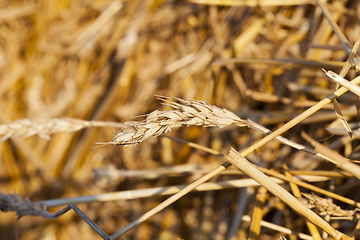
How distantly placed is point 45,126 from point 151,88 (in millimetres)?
533

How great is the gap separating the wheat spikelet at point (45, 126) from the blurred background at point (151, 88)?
0.82 feet

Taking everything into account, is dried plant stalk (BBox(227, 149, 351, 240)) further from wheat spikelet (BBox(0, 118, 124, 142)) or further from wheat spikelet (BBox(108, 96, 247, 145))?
wheat spikelet (BBox(0, 118, 124, 142))

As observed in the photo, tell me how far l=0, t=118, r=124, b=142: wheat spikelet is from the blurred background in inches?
9.8

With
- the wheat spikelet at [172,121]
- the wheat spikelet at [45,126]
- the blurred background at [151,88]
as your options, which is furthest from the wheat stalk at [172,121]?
the blurred background at [151,88]

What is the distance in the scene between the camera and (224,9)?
99 centimetres

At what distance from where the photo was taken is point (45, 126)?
0.57 m

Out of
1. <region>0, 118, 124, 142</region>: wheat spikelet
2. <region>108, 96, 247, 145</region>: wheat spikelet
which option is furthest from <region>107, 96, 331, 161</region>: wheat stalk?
<region>0, 118, 124, 142</region>: wheat spikelet

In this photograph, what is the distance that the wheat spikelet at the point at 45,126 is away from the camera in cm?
56

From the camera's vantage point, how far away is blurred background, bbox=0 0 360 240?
2.58ft

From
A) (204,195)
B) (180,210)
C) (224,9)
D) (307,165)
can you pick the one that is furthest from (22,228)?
(224,9)

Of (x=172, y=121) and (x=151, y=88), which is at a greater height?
(x=172, y=121)

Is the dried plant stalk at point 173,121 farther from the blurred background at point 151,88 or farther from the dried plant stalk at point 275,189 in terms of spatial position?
the blurred background at point 151,88

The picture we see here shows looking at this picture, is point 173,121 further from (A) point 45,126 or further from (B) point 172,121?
(A) point 45,126

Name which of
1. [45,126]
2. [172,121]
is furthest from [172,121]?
[45,126]
